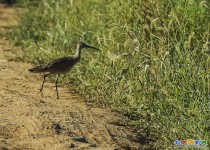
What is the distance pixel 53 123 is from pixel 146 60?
1595 millimetres

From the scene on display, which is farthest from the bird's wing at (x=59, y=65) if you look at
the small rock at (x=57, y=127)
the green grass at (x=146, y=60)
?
the small rock at (x=57, y=127)

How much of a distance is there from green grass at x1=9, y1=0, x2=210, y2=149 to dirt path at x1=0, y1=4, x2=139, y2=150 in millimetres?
303

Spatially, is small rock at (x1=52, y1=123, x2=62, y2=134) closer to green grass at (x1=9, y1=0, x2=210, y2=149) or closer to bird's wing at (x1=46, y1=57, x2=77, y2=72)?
green grass at (x1=9, y1=0, x2=210, y2=149)

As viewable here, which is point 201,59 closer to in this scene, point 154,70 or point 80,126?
point 154,70

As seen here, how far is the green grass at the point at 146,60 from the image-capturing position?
667 cm

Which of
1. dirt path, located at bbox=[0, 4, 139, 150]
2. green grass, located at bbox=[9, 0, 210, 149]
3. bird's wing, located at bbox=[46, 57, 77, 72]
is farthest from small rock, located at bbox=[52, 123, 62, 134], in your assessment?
bird's wing, located at bbox=[46, 57, 77, 72]

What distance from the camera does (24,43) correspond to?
416 inches

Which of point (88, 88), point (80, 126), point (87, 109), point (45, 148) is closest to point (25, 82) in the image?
point (88, 88)

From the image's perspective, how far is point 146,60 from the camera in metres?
7.50

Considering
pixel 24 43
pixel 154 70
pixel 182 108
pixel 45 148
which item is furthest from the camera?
pixel 24 43

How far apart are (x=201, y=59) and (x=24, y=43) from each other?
4.08 meters

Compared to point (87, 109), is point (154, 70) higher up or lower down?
higher up

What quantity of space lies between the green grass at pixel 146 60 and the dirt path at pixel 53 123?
0.99ft

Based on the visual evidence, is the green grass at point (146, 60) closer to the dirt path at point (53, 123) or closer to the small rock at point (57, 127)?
the dirt path at point (53, 123)
